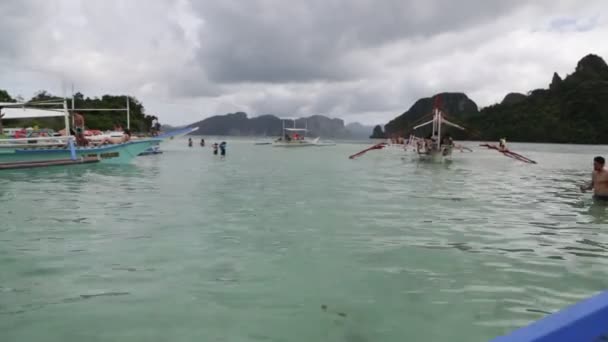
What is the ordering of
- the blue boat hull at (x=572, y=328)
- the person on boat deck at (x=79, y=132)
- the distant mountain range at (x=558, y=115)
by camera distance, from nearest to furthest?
the blue boat hull at (x=572, y=328)
the person on boat deck at (x=79, y=132)
the distant mountain range at (x=558, y=115)

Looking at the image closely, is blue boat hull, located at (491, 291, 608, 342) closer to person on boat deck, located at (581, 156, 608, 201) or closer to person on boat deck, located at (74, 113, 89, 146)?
person on boat deck, located at (581, 156, 608, 201)

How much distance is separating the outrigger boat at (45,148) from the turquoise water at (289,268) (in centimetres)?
1142

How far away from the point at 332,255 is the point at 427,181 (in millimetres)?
14528

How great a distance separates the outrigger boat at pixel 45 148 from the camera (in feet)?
73.6

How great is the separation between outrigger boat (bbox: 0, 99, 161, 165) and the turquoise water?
11416 mm

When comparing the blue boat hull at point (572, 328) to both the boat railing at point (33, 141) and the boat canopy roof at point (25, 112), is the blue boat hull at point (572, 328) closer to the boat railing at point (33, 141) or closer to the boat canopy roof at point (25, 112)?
the boat railing at point (33, 141)

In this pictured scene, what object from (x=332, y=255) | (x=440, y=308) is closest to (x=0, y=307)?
(x=332, y=255)

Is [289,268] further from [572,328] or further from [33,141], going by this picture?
[33,141]

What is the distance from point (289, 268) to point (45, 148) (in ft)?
76.7

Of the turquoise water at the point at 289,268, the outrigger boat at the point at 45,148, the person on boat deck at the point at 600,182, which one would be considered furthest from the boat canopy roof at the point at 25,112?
the person on boat deck at the point at 600,182

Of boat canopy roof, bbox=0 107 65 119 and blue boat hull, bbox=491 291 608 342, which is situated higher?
boat canopy roof, bbox=0 107 65 119

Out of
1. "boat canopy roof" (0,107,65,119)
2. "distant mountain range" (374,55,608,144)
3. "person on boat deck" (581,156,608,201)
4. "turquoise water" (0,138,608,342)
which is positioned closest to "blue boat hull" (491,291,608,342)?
"turquoise water" (0,138,608,342)

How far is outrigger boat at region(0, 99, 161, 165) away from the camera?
2242 centimetres

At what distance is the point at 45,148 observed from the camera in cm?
2373
